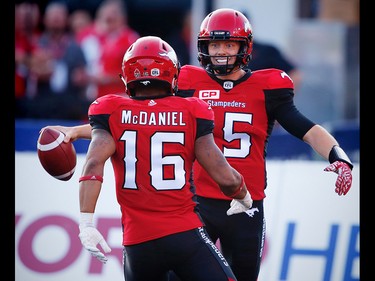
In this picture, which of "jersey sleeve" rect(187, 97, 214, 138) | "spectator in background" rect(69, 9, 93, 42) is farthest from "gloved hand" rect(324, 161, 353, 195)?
"spectator in background" rect(69, 9, 93, 42)

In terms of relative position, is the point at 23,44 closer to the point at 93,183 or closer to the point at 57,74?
the point at 57,74

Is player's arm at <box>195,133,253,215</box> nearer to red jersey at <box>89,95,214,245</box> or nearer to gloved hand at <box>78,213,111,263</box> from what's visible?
red jersey at <box>89,95,214,245</box>

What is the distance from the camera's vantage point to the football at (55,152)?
552 cm

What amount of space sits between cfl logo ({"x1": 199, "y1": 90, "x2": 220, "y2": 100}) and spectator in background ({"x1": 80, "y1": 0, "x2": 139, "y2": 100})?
5316 millimetres

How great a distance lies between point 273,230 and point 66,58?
4630 mm

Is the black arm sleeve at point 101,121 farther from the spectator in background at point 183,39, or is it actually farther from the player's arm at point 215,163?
the spectator in background at point 183,39

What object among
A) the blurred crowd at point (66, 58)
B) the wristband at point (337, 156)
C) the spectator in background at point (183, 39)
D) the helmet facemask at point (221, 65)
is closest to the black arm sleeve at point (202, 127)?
the helmet facemask at point (221, 65)

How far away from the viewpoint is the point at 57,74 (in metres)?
11.5

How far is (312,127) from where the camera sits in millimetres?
5652

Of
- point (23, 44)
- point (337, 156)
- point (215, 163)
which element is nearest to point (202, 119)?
point (215, 163)

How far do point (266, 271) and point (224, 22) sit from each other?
2.48 metres
